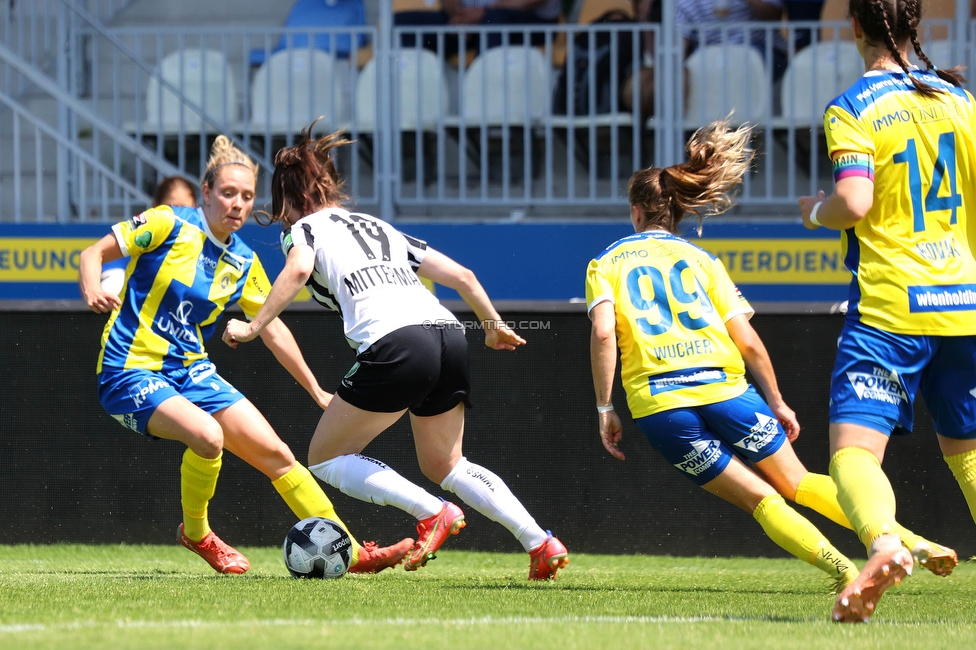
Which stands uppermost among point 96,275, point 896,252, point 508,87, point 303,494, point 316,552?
point 508,87

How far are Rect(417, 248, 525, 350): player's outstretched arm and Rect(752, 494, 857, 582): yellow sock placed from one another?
44.2 inches

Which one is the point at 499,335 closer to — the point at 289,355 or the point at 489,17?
the point at 289,355

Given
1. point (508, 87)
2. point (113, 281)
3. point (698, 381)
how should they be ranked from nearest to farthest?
point (698, 381), point (113, 281), point (508, 87)

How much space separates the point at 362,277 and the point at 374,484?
0.79 metres

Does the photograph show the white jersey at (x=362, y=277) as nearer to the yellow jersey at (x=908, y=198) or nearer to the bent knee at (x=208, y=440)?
the bent knee at (x=208, y=440)

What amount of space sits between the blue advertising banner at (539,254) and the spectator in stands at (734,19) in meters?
1.78

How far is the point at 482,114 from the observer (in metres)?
8.46

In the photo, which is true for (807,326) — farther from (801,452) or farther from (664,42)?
(664,42)

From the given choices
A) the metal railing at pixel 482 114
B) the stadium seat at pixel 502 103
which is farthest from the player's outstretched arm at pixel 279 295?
the stadium seat at pixel 502 103

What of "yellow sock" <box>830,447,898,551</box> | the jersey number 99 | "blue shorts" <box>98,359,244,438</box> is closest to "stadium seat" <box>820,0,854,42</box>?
the jersey number 99

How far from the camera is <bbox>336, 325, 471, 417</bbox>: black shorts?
4262mm

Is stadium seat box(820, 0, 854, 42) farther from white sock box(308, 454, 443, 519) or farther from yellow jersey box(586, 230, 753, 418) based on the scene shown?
white sock box(308, 454, 443, 519)

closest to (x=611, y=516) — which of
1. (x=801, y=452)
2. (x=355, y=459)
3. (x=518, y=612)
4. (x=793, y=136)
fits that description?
(x=801, y=452)

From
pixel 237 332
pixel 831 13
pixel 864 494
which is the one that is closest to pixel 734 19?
pixel 831 13
